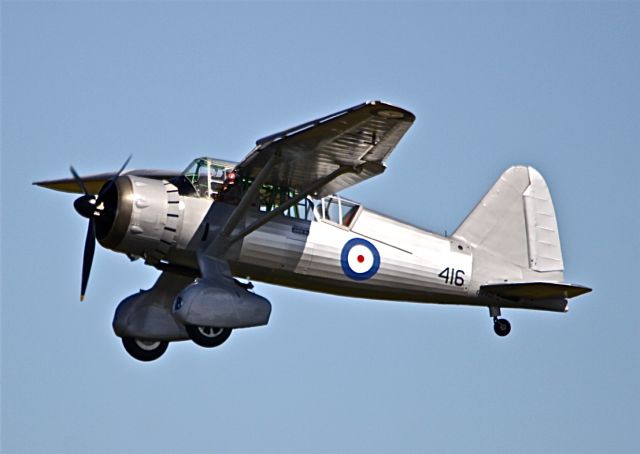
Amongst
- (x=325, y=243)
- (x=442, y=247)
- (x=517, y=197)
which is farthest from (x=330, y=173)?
(x=517, y=197)

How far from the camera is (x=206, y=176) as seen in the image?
16672mm

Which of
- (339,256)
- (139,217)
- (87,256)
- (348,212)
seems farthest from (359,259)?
(87,256)

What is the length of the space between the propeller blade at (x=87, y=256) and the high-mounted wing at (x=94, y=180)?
3.20ft

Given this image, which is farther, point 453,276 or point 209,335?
point 453,276

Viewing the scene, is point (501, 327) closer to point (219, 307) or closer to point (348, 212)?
point (348, 212)

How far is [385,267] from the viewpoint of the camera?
17359 mm

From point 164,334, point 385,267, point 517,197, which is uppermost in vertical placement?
point 517,197

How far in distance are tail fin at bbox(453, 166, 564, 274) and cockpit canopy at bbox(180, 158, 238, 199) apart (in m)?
3.53

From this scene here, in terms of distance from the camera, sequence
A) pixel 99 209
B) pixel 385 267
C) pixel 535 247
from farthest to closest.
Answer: pixel 535 247 < pixel 385 267 < pixel 99 209

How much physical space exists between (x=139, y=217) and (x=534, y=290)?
5.31 metres

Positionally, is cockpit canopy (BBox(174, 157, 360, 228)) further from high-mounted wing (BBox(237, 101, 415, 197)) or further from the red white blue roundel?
the red white blue roundel

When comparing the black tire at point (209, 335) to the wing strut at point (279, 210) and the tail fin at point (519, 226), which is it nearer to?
the wing strut at point (279, 210)

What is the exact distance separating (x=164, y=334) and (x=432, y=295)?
11.7ft

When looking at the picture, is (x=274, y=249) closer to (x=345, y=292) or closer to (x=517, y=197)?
(x=345, y=292)
